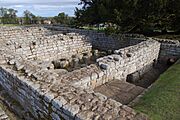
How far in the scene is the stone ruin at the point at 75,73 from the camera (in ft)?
11.7

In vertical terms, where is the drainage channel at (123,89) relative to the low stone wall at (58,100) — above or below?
below

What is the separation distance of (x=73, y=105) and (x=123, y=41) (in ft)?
27.6

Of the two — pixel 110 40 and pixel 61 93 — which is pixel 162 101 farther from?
pixel 110 40

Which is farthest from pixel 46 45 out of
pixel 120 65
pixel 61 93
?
pixel 61 93

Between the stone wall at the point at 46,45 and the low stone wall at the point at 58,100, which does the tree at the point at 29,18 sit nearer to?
the stone wall at the point at 46,45

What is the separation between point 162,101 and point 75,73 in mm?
2530

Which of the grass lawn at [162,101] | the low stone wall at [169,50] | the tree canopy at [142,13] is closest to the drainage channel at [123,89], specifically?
the grass lawn at [162,101]

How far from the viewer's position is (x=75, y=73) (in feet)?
19.1

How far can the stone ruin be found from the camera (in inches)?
141

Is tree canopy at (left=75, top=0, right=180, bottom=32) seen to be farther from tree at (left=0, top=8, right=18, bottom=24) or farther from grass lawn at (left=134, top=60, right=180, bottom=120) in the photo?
tree at (left=0, top=8, right=18, bottom=24)

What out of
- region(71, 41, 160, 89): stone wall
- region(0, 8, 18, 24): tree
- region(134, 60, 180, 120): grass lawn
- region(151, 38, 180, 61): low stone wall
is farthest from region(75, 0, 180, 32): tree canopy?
region(0, 8, 18, 24): tree

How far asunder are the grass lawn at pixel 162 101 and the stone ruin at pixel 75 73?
0.53 meters

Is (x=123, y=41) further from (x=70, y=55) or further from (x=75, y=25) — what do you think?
(x=75, y=25)

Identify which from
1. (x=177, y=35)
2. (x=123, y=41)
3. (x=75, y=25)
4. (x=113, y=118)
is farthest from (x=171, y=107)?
(x=75, y=25)
